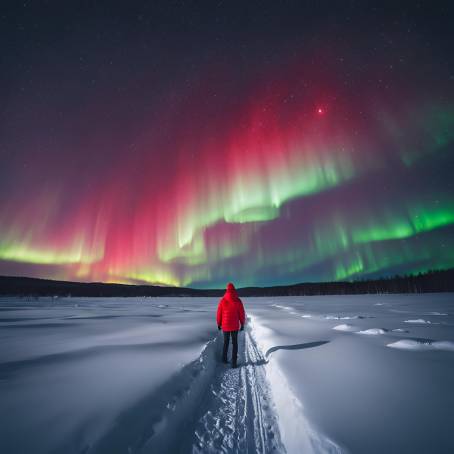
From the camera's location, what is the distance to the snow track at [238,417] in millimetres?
2557

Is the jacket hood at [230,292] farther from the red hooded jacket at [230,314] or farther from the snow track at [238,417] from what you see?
the snow track at [238,417]

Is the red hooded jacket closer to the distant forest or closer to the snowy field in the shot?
the snowy field

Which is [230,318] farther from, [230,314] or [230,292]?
[230,292]

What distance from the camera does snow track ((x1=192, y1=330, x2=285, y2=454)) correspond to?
2.56 meters

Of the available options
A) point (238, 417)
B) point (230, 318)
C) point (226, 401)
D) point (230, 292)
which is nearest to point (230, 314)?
point (230, 318)

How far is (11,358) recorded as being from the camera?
15.1 feet

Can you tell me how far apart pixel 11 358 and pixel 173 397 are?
362cm

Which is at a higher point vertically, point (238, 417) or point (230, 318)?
point (230, 318)

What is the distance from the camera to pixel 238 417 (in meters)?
3.13

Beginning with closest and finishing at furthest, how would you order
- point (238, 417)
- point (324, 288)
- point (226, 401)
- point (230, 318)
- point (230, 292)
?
point (238, 417), point (226, 401), point (230, 318), point (230, 292), point (324, 288)

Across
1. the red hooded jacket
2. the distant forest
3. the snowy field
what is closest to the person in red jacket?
the red hooded jacket

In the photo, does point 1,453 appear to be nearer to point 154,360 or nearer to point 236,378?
point 154,360

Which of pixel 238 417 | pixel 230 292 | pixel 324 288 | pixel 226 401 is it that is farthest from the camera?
pixel 324 288

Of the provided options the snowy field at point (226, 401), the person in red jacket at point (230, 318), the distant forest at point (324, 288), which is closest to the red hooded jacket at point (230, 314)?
the person in red jacket at point (230, 318)
